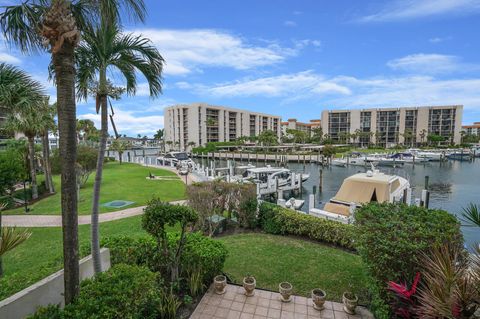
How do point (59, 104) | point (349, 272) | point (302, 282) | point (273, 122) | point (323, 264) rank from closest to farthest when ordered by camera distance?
point (59, 104), point (302, 282), point (349, 272), point (323, 264), point (273, 122)

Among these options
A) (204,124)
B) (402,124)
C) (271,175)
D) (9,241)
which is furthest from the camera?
(402,124)

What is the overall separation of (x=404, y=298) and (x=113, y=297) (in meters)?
4.29

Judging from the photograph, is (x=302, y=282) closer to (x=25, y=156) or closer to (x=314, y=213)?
(x=314, y=213)

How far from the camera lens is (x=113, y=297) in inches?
136

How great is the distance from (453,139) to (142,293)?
110999mm

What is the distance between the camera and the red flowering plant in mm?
3768

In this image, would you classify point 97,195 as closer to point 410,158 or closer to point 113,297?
point 113,297

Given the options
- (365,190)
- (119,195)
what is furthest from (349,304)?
(119,195)

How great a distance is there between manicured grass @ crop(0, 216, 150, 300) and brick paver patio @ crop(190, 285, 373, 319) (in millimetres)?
2986

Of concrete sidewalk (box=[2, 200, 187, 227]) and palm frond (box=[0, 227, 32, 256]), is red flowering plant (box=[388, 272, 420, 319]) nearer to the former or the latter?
palm frond (box=[0, 227, 32, 256])

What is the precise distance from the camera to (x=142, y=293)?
3777 mm

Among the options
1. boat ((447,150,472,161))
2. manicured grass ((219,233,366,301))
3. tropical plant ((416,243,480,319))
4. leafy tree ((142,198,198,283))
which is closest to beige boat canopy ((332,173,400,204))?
manicured grass ((219,233,366,301))

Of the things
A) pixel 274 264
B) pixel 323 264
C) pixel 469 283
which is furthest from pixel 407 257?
pixel 274 264

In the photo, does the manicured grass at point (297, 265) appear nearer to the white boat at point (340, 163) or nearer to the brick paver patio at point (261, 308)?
the brick paver patio at point (261, 308)
